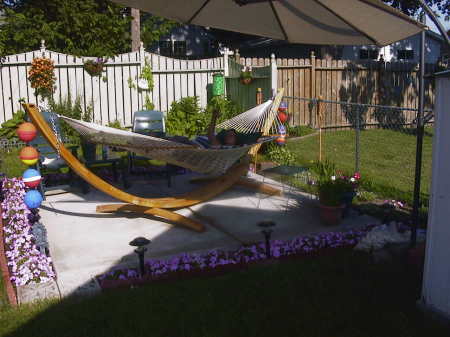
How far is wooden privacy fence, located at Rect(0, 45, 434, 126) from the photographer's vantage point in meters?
9.80

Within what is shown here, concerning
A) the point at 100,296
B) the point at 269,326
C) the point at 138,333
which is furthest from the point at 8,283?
the point at 269,326

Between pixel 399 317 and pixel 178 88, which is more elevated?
pixel 178 88

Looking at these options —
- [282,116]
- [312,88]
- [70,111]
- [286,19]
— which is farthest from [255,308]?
[312,88]

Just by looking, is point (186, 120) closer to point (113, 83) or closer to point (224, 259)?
point (113, 83)

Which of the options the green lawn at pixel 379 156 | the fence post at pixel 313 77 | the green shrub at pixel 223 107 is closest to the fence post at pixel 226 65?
the green shrub at pixel 223 107

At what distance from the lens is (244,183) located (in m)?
6.22

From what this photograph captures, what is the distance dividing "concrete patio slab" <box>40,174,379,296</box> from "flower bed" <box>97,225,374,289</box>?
17 cm

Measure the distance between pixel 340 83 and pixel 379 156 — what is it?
403 centimetres

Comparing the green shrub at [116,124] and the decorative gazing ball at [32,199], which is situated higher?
the green shrub at [116,124]

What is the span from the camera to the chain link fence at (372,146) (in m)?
6.19

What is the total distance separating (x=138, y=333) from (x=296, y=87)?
9665 mm

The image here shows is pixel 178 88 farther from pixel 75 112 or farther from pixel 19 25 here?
pixel 19 25

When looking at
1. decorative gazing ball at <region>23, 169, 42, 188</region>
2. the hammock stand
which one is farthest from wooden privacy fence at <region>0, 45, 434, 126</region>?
decorative gazing ball at <region>23, 169, 42, 188</region>

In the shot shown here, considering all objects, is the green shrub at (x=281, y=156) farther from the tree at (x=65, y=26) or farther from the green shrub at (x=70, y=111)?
the tree at (x=65, y=26)
